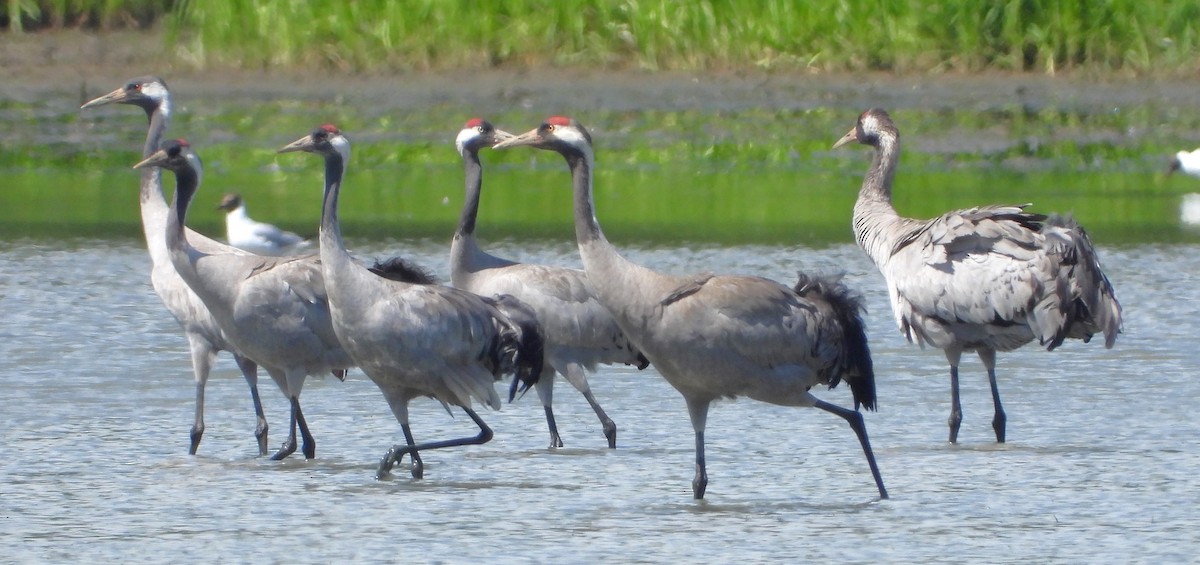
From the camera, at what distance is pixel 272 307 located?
787 cm

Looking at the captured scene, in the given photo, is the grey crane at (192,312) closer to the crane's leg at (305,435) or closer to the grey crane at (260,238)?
the crane's leg at (305,435)

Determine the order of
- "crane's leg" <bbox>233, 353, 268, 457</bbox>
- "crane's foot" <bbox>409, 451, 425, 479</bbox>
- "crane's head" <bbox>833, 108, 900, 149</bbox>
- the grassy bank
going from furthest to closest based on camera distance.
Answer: the grassy bank, "crane's head" <bbox>833, 108, 900, 149</bbox>, "crane's leg" <bbox>233, 353, 268, 457</bbox>, "crane's foot" <bbox>409, 451, 425, 479</bbox>

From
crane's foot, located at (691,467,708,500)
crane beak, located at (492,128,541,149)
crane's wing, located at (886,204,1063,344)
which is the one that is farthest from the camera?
crane's wing, located at (886,204,1063,344)

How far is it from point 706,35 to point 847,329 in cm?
1322

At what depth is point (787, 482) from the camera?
7.27 metres

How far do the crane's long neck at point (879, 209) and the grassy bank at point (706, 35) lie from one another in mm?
10206

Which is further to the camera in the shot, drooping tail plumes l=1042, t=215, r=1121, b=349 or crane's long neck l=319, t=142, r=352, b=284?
drooping tail plumes l=1042, t=215, r=1121, b=349

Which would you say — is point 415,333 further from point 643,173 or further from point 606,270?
point 643,173

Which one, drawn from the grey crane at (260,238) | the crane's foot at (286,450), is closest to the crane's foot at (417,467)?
the crane's foot at (286,450)

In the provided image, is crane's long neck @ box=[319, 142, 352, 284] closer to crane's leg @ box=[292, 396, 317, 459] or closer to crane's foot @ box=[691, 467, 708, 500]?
crane's leg @ box=[292, 396, 317, 459]

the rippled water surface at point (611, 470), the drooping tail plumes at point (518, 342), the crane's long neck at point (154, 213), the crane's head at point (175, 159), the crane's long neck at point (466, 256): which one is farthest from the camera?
the crane's long neck at point (466, 256)

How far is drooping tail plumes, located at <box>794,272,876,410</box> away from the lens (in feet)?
23.7

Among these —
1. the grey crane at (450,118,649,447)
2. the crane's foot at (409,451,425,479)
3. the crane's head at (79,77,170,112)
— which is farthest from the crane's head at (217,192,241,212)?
the crane's foot at (409,451,425,479)

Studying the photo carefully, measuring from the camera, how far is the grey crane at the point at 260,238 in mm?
13406
